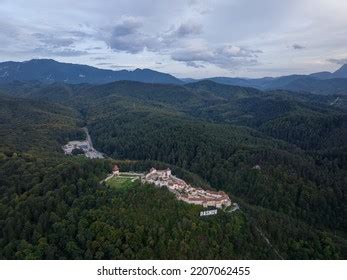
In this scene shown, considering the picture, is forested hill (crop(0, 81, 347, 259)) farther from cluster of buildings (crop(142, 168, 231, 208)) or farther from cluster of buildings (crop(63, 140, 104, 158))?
cluster of buildings (crop(63, 140, 104, 158))

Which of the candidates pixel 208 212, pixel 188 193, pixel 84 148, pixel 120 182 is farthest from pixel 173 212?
pixel 84 148

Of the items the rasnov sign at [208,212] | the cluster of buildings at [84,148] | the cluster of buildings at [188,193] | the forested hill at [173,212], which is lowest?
the cluster of buildings at [84,148]

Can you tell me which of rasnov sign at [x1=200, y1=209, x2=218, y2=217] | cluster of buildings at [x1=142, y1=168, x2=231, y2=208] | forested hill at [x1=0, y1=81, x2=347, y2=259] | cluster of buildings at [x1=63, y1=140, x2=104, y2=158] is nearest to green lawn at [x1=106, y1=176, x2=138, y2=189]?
cluster of buildings at [x1=142, y1=168, x2=231, y2=208]

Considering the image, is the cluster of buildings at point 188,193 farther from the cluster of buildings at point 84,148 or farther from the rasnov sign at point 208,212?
the cluster of buildings at point 84,148

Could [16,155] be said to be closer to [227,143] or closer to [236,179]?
[236,179]

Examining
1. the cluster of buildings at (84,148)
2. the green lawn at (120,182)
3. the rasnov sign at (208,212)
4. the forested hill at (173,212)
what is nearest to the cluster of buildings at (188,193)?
the rasnov sign at (208,212)

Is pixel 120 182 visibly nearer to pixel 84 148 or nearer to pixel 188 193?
pixel 188 193
